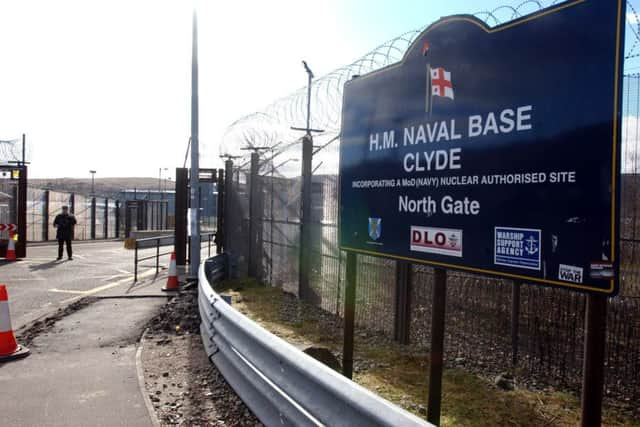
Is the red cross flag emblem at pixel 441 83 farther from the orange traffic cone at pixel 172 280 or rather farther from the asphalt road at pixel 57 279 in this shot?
the orange traffic cone at pixel 172 280

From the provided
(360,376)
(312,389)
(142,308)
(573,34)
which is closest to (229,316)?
(360,376)

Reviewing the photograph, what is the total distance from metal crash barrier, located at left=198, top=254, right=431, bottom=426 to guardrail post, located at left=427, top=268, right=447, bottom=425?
790 mm

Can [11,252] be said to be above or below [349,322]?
below

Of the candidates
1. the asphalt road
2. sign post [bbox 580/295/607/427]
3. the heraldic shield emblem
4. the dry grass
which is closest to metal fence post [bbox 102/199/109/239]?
the asphalt road

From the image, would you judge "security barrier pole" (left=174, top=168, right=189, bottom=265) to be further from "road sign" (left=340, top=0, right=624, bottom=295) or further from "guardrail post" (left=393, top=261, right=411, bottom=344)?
"road sign" (left=340, top=0, right=624, bottom=295)

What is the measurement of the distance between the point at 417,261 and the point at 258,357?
1.46m

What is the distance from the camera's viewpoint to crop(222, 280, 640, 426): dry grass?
4543 millimetres

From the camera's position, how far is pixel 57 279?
535 inches

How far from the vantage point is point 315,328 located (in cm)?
783

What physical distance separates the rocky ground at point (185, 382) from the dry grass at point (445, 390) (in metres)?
1.23

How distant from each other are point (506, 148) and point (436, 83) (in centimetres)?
73

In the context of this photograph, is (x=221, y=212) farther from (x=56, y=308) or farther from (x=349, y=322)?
(x=349, y=322)

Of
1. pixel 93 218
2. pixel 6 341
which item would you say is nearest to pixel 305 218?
pixel 6 341

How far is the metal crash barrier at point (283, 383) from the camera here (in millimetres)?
2779
